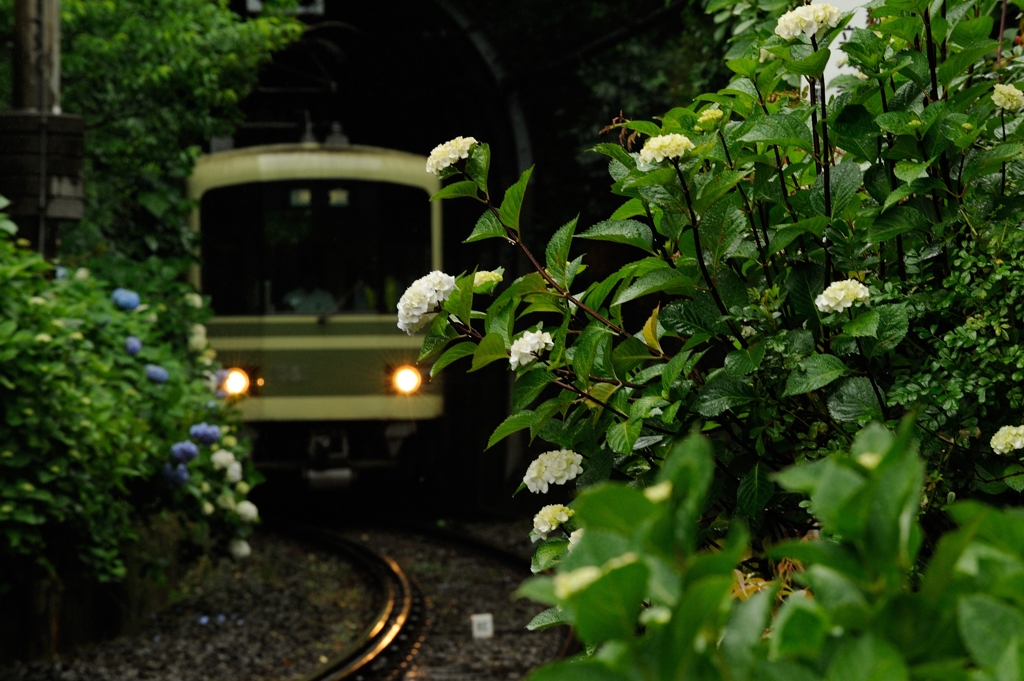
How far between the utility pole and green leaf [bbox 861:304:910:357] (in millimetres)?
4874

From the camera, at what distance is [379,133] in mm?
14922

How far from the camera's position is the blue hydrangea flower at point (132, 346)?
5832 mm

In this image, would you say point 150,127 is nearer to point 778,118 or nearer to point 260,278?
point 260,278

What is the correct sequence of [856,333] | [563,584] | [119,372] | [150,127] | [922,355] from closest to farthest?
[563,584] → [856,333] → [922,355] → [119,372] → [150,127]

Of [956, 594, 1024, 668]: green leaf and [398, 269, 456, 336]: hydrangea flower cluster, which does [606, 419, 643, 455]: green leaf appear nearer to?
[398, 269, 456, 336]: hydrangea flower cluster

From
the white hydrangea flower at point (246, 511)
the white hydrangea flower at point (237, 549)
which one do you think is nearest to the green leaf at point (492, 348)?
the white hydrangea flower at point (246, 511)

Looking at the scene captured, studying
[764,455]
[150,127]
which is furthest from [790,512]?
[150,127]

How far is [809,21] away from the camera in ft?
5.56

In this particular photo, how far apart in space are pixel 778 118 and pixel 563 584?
125 centimetres

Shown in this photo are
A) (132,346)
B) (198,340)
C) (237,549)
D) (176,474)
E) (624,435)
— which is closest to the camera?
(624,435)

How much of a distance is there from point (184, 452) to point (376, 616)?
1.52 metres

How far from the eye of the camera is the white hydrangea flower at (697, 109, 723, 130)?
1.79 m

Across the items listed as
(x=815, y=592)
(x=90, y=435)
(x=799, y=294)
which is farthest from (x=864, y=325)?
(x=90, y=435)

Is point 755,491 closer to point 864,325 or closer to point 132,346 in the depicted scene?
point 864,325
